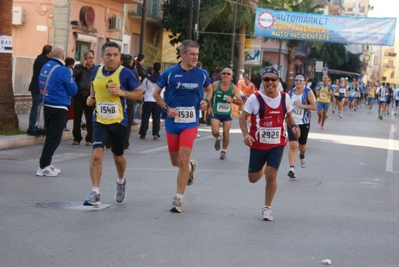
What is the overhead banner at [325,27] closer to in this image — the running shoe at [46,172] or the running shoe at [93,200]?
the running shoe at [46,172]

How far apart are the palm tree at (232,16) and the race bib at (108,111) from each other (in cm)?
3423

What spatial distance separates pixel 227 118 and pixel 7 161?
4661mm

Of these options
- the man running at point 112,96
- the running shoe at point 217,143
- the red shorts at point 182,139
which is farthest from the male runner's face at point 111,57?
the running shoe at point 217,143

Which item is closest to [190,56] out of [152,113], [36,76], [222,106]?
[222,106]

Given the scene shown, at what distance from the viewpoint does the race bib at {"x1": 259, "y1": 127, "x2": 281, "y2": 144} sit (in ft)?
32.0

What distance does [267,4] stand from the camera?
4859cm

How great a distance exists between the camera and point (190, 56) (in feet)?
33.2

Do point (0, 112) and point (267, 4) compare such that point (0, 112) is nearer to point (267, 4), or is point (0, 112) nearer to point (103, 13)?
point (103, 13)

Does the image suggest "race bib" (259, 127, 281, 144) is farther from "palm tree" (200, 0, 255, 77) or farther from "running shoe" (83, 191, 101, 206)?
"palm tree" (200, 0, 255, 77)

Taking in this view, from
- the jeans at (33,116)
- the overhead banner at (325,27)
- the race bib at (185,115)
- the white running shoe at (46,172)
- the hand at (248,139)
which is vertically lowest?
the white running shoe at (46,172)

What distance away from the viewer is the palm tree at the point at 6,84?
17922mm

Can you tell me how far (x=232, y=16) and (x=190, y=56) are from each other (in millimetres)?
36041

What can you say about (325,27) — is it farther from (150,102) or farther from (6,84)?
(6,84)

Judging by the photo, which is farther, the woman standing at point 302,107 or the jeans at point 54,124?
the woman standing at point 302,107
